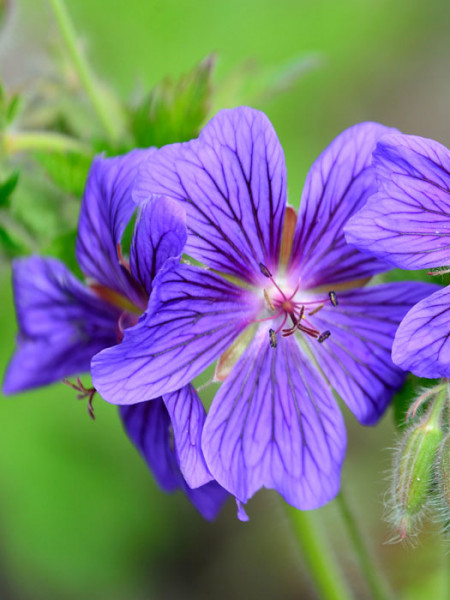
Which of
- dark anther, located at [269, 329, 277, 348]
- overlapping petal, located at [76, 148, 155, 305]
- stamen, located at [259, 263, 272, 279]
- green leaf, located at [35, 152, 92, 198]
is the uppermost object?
green leaf, located at [35, 152, 92, 198]

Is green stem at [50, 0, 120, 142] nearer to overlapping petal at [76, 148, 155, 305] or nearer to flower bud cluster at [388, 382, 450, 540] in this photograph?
overlapping petal at [76, 148, 155, 305]

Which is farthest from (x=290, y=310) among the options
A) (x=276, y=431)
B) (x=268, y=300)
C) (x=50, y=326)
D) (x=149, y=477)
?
(x=149, y=477)

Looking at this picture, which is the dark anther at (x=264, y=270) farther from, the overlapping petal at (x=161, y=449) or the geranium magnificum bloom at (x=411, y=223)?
the overlapping petal at (x=161, y=449)

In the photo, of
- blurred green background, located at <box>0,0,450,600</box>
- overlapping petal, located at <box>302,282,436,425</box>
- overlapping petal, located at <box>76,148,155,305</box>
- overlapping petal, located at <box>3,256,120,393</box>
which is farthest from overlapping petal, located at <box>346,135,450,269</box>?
blurred green background, located at <box>0,0,450,600</box>

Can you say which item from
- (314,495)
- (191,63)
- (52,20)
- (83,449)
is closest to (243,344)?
(314,495)

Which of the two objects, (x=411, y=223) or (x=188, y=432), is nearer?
(x=411, y=223)

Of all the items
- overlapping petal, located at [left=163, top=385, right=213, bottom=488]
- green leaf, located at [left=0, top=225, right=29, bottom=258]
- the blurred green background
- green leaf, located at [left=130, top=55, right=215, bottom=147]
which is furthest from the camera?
the blurred green background

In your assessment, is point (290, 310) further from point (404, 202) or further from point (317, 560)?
point (317, 560)
